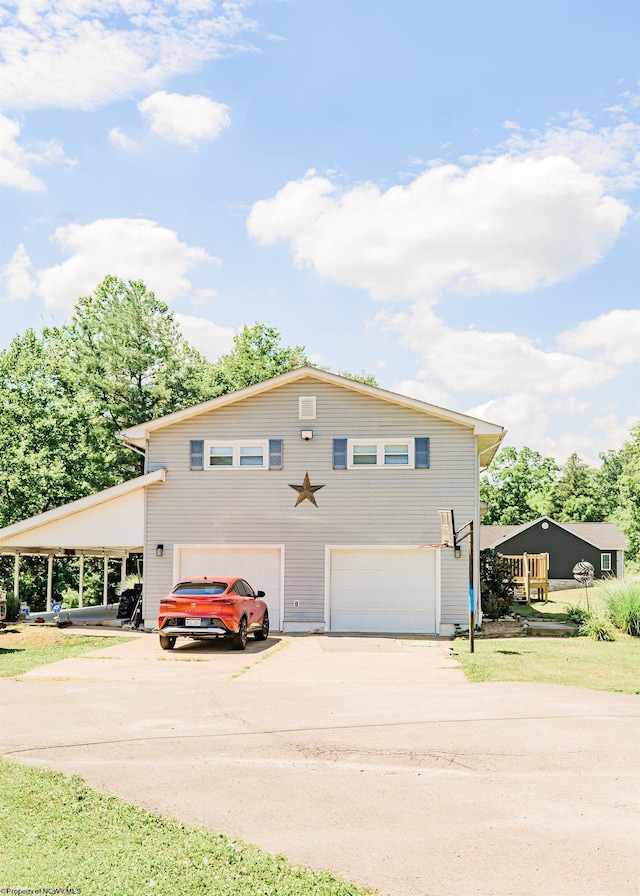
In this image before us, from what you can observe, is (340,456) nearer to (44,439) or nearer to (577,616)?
(577,616)

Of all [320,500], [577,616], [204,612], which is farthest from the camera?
[577,616]

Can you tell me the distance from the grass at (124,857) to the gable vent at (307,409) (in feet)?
52.7

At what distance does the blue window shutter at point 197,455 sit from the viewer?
2238 centimetres

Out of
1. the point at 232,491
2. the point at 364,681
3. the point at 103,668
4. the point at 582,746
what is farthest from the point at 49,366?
the point at 582,746

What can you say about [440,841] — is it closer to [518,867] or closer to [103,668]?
[518,867]

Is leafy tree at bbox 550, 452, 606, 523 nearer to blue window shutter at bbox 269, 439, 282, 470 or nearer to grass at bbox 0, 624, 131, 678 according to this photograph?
blue window shutter at bbox 269, 439, 282, 470

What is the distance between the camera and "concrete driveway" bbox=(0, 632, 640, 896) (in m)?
5.39

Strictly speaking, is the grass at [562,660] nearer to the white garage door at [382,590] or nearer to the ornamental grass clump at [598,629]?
the ornamental grass clump at [598,629]

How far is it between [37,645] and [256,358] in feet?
125

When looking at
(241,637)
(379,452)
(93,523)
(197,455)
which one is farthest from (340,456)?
(93,523)

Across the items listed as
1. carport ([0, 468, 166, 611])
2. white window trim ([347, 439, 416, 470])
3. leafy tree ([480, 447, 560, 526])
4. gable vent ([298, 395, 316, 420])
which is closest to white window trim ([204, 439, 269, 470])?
gable vent ([298, 395, 316, 420])

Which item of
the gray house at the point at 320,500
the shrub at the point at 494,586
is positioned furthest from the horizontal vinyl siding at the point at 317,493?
the shrub at the point at 494,586

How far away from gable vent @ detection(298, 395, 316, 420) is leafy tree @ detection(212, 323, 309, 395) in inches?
1204

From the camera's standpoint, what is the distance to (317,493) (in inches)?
862
